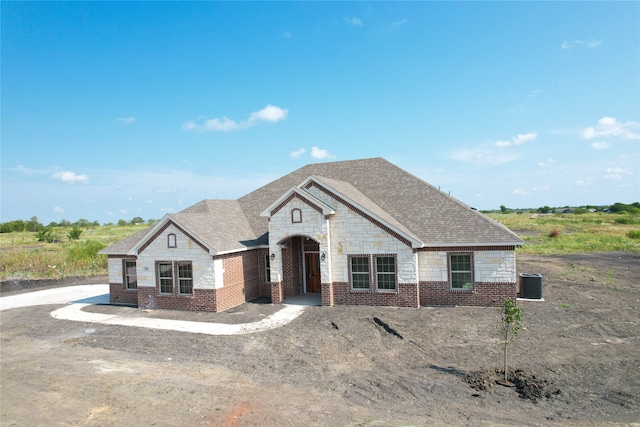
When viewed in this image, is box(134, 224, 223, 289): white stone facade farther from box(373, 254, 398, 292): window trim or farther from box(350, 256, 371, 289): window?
box(373, 254, 398, 292): window trim

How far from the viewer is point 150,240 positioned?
19047mm

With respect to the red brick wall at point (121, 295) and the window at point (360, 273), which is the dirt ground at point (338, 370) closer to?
the window at point (360, 273)

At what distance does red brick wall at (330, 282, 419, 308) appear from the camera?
683 inches

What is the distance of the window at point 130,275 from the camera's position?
2125 centimetres

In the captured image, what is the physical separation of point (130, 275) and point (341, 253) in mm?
11514

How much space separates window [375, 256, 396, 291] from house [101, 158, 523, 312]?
0.14 feet

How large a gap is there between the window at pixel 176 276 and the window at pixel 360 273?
24.3 feet

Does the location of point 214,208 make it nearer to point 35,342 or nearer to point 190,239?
point 190,239

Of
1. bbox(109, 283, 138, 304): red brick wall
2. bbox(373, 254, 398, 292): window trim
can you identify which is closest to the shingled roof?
bbox(373, 254, 398, 292): window trim

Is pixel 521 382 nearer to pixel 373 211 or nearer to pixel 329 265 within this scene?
pixel 373 211

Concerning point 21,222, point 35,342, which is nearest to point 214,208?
point 35,342

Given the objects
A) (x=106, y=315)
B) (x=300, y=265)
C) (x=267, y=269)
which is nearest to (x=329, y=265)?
(x=300, y=265)

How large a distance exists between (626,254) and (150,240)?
125 feet

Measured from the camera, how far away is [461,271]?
17.5 m
